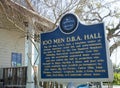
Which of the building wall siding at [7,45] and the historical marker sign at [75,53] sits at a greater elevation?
the building wall siding at [7,45]

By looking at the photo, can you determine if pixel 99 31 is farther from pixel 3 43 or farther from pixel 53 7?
pixel 3 43

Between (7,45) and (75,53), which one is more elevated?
(7,45)

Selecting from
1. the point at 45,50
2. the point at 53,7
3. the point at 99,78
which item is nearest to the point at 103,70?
the point at 99,78

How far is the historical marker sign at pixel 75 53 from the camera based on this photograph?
4898mm

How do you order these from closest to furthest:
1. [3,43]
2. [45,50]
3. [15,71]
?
[45,50] → [15,71] → [3,43]

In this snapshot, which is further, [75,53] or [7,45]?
[7,45]

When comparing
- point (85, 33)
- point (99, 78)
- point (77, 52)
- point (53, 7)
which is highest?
point (53, 7)

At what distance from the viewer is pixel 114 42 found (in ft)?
53.7

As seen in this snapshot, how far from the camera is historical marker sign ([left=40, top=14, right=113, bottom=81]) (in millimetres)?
4898

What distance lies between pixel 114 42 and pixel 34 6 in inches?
371

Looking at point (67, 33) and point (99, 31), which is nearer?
point (99, 31)

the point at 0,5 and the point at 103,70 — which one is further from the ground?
the point at 0,5

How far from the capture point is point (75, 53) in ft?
17.3

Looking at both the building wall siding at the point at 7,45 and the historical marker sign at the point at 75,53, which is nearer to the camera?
the historical marker sign at the point at 75,53
